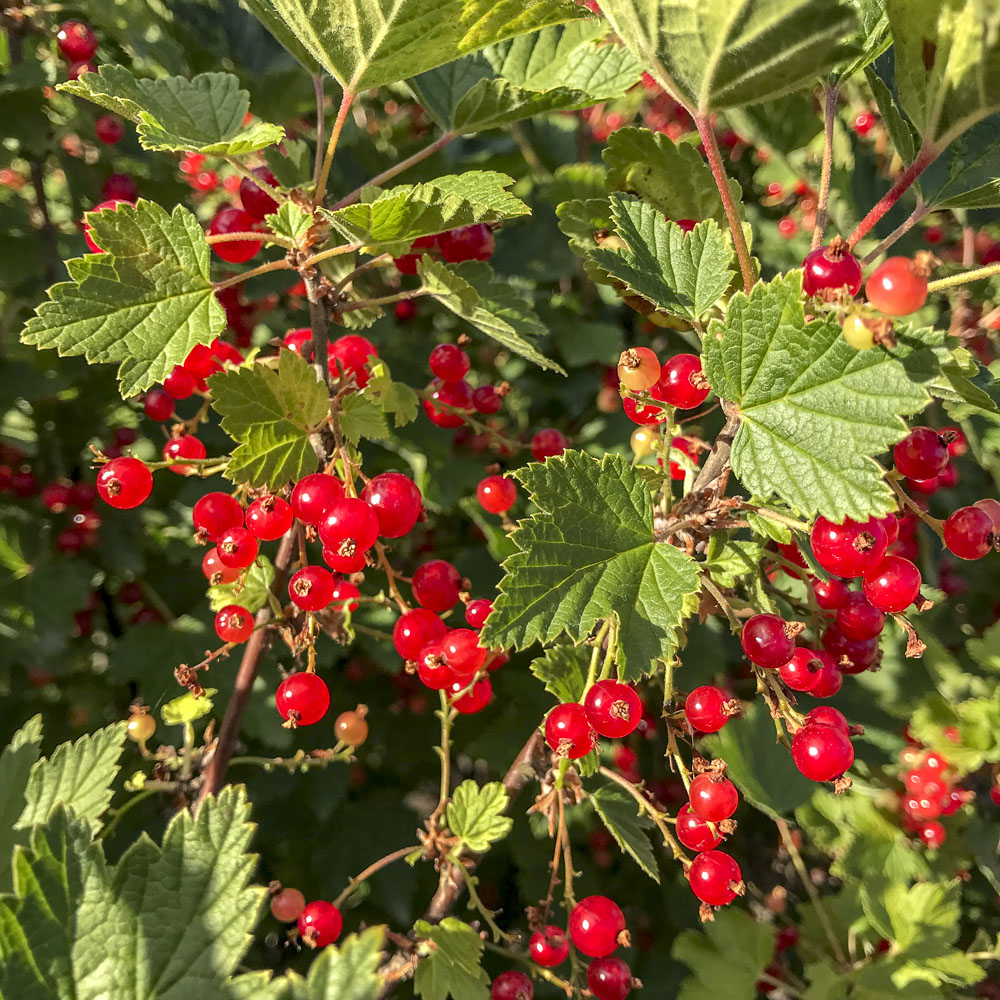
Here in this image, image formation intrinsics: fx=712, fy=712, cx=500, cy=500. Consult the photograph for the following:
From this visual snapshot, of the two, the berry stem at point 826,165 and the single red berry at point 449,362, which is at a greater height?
the berry stem at point 826,165

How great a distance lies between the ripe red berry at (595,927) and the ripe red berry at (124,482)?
3.61ft

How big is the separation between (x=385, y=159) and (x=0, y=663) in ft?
6.45

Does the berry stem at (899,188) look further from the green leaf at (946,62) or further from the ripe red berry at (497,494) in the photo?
the ripe red berry at (497,494)

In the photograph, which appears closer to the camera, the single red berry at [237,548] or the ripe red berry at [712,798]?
the ripe red berry at [712,798]

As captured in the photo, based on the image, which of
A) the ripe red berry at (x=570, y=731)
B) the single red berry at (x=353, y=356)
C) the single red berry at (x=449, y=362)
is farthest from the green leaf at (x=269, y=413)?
the ripe red berry at (x=570, y=731)

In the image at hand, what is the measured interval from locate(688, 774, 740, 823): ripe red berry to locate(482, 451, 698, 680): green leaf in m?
0.23

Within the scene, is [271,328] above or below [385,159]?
below

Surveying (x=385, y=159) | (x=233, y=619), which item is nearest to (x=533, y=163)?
(x=385, y=159)

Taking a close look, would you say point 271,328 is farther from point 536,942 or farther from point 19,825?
point 536,942

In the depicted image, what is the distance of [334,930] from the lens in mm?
1347

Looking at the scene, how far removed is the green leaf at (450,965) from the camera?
3.81ft

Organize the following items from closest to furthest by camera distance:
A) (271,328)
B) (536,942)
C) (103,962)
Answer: (103,962) → (536,942) → (271,328)

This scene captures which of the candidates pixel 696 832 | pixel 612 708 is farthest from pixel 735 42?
pixel 696 832

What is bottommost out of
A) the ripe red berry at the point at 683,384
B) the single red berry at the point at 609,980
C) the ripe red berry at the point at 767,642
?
the single red berry at the point at 609,980
